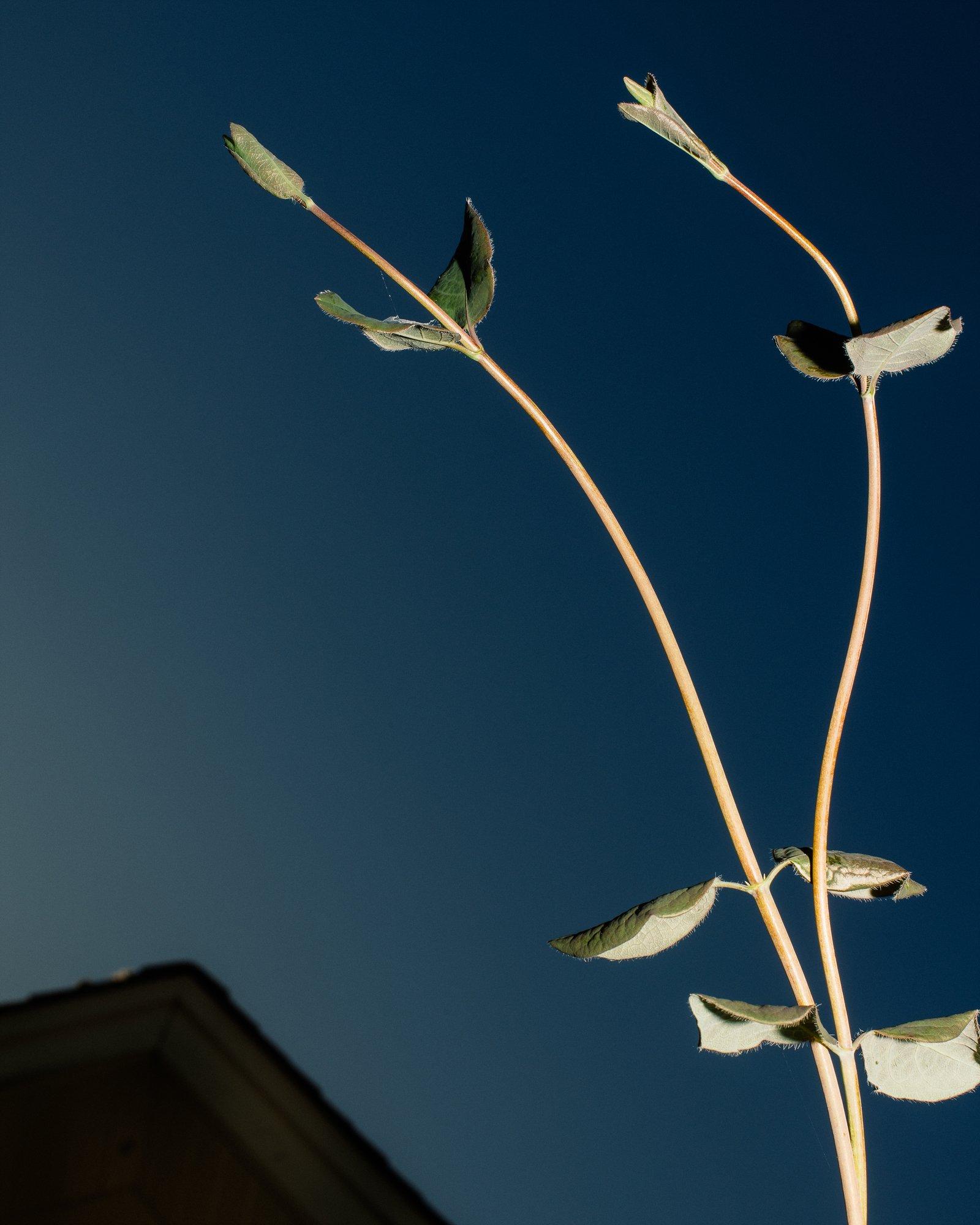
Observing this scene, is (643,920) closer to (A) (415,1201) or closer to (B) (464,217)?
(B) (464,217)

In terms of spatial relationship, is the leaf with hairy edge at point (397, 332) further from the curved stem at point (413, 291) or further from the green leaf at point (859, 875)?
the green leaf at point (859, 875)

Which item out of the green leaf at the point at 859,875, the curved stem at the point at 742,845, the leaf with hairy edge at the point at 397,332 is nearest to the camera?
the curved stem at the point at 742,845

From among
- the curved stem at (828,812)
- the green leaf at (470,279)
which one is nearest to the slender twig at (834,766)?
the curved stem at (828,812)

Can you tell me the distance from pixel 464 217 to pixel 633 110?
0.21 m

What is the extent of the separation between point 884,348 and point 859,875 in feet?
1.59

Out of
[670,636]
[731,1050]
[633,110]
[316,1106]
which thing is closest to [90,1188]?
[316,1106]

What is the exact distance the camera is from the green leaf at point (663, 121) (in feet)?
2.86

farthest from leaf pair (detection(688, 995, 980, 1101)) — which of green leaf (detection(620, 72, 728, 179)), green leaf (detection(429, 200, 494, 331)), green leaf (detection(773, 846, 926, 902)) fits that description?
green leaf (detection(620, 72, 728, 179))

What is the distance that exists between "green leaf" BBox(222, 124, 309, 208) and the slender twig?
0.48 meters

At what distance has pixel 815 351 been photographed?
0.87m

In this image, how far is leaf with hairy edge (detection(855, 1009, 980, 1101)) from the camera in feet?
2.08

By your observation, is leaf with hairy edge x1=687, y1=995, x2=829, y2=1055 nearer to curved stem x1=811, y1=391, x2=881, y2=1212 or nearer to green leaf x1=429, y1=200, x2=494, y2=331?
curved stem x1=811, y1=391, x2=881, y2=1212

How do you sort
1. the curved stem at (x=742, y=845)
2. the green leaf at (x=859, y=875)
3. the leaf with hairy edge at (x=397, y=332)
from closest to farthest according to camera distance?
the curved stem at (x=742, y=845)
the green leaf at (x=859, y=875)
the leaf with hairy edge at (x=397, y=332)

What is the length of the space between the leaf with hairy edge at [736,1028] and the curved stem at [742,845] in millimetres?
21
